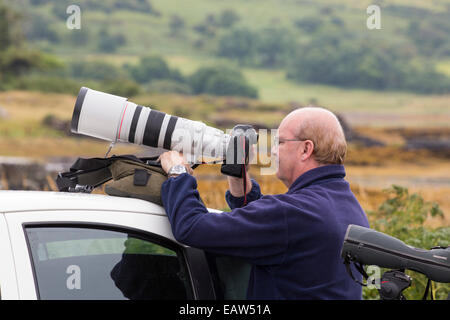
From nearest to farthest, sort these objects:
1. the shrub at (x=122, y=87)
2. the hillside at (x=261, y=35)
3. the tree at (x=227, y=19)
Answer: the shrub at (x=122, y=87) → the hillside at (x=261, y=35) → the tree at (x=227, y=19)

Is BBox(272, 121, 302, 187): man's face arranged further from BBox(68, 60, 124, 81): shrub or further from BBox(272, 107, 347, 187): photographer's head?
BBox(68, 60, 124, 81): shrub

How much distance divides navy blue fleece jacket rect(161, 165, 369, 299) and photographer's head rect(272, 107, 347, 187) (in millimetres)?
234

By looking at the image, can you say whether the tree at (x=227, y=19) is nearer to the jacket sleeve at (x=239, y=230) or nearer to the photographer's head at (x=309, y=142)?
the photographer's head at (x=309, y=142)

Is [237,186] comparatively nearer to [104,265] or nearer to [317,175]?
[317,175]

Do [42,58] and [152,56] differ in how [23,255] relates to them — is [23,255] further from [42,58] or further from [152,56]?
[152,56]

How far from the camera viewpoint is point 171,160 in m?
2.78

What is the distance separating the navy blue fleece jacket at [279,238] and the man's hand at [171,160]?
233 mm

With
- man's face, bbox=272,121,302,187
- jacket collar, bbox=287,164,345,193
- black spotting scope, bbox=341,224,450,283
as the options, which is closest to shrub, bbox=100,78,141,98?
man's face, bbox=272,121,302,187

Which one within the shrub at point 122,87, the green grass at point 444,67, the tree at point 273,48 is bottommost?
the shrub at point 122,87

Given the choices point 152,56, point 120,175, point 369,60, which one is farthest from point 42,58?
point 120,175

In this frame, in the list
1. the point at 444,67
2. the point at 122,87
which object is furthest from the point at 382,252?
the point at 444,67

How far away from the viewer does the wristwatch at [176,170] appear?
8.82 feet

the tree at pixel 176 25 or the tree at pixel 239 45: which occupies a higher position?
the tree at pixel 176 25

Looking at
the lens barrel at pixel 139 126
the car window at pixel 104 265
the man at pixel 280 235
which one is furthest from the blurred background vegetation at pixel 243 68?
the car window at pixel 104 265
